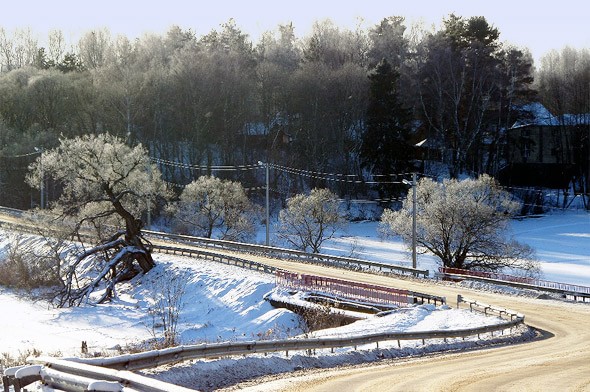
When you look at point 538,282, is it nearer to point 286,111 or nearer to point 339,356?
point 339,356

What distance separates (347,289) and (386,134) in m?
51.3

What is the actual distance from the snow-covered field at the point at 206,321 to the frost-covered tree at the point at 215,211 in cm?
1560

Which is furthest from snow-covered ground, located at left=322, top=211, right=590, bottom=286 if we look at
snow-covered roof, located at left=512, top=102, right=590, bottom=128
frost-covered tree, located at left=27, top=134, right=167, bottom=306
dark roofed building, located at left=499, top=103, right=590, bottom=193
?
frost-covered tree, located at left=27, top=134, right=167, bottom=306

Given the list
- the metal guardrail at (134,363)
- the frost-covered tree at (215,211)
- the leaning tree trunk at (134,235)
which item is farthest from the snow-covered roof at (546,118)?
the metal guardrail at (134,363)

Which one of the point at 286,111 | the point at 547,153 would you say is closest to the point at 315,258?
the point at 286,111

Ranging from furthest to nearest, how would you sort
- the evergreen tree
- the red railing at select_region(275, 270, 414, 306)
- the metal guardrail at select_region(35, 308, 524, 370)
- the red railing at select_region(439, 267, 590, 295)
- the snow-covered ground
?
the evergreen tree, the snow-covered ground, the red railing at select_region(439, 267, 590, 295), the red railing at select_region(275, 270, 414, 306), the metal guardrail at select_region(35, 308, 524, 370)

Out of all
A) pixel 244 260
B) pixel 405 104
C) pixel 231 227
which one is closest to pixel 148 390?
pixel 244 260

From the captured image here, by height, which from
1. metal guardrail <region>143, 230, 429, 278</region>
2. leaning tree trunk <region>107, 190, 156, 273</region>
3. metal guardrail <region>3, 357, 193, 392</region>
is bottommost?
metal guardrail <region>143, 230, 429, 278</region>

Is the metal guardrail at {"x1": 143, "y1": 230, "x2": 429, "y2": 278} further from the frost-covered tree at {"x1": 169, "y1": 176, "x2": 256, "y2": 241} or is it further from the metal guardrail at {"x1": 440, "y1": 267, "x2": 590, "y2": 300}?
the frost-covered tree at {"x1": 169, "y1": 176, "x2": 256, "y2": 241}

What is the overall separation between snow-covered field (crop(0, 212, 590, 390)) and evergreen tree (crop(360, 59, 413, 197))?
22.5m

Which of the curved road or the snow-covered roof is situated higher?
the snow-covered roof

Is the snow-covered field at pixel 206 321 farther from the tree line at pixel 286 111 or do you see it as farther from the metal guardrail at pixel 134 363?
the tree line at pixel 286 111

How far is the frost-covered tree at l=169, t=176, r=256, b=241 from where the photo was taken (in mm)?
73875

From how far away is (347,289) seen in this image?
39.9 meters
